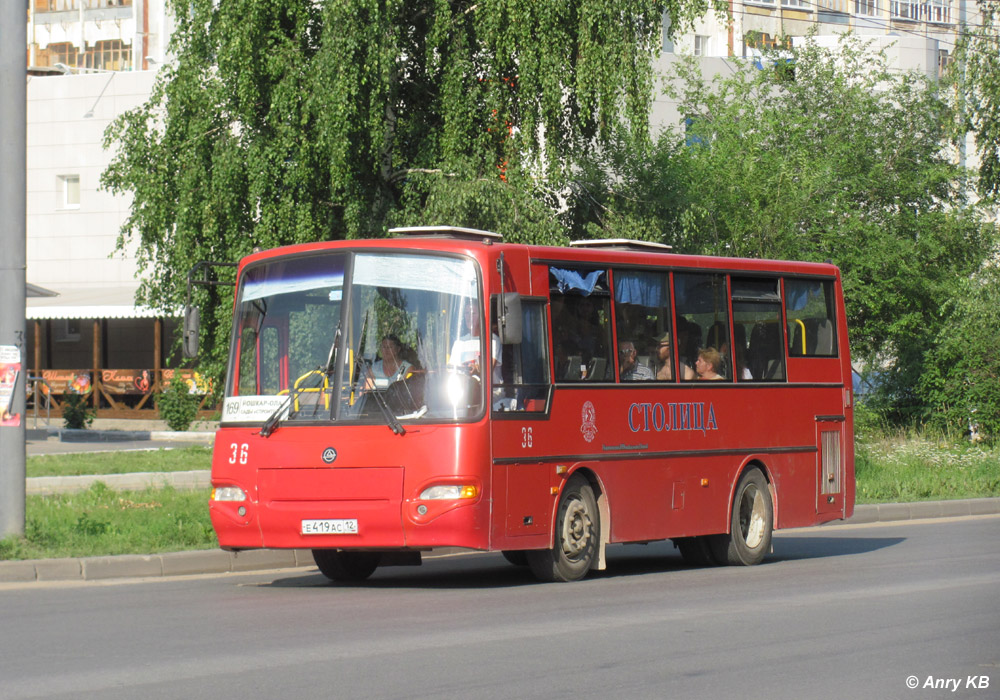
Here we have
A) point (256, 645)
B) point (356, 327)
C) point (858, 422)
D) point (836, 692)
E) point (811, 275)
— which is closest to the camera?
point (836, 692)

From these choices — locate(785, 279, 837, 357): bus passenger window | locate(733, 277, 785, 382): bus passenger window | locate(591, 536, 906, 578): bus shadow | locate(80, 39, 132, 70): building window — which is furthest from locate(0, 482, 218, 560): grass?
locate(80, 39, 132, 70): building window

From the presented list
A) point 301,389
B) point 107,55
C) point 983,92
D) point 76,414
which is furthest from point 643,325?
point 107,55

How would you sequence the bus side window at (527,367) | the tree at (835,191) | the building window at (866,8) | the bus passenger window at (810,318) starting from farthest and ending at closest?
the building window at (866,8) → the tree at (835,191) → the bus passenger window at (810,318) → the bus side window at (527,367)

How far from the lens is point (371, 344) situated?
11883mm

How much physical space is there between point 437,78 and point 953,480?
34.9ft

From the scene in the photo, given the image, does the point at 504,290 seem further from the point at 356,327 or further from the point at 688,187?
the point at 688,187

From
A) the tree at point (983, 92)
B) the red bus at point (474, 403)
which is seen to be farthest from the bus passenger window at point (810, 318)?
the tree at point (983, 92)

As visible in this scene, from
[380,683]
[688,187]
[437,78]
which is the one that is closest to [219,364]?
[437,78]

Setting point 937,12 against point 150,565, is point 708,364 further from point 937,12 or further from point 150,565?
point 937,12

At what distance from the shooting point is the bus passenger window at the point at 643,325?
43.6 ft

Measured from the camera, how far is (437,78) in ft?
75.9

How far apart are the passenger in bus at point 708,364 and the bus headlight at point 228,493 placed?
15.3 feet

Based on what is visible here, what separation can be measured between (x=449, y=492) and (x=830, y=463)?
6.13 metres

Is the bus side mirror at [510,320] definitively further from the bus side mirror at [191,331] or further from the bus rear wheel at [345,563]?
the bus side mirror at [191,331]
